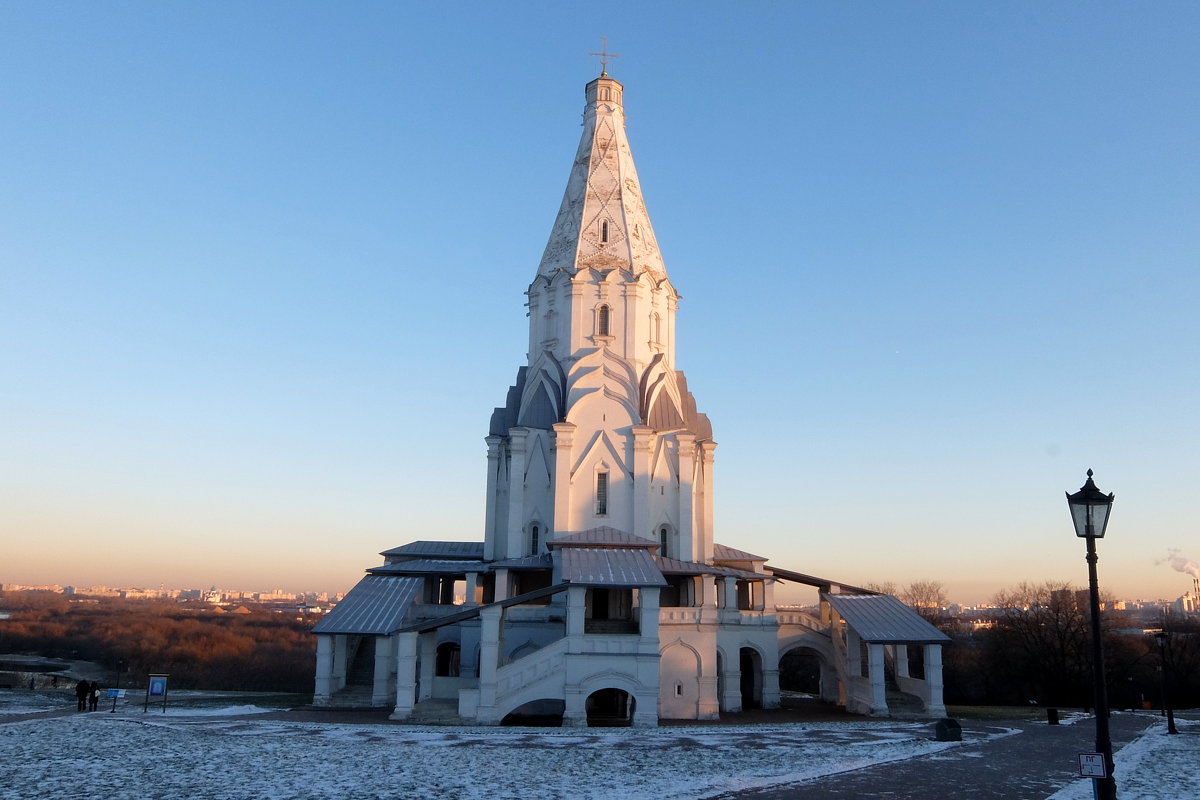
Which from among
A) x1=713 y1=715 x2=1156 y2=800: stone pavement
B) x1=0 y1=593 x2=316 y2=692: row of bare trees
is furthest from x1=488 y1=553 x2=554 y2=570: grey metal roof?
x1=0 y1=593 x2=316 y2=692: row of bare trees

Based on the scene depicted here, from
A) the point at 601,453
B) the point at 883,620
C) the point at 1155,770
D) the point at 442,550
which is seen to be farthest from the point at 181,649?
the point at 1155,770

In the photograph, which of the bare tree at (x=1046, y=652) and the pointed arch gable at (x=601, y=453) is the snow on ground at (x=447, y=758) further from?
the bare tree at (x=1046, y=652)

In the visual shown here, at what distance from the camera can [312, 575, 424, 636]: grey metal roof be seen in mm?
28312

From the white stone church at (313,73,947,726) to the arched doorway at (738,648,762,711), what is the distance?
108 mm

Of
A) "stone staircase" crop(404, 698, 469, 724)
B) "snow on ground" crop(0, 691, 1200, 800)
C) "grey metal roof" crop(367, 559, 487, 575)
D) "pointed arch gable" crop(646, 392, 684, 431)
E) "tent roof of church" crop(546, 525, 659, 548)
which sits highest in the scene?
"pointed arch gable" crop(646, 392, 684, 431)

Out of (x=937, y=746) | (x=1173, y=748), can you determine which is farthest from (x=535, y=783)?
(x=1173, y=748)

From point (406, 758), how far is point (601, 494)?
18.1 m

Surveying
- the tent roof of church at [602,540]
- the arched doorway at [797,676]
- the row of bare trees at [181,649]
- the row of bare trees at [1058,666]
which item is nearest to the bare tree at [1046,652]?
the row of bare trees at [1058,666]

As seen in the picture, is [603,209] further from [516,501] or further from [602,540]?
[602,540]

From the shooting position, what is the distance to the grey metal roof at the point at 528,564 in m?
30.4

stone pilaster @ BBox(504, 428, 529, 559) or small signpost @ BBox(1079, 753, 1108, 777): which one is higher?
stone pilaster @ BBox(504, 428, 529, 559)

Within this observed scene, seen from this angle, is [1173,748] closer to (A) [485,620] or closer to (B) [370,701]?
(A) [485,620]

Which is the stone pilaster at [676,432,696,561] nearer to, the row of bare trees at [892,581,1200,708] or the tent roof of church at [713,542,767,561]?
the tent roof of church at [713,542,767,561]

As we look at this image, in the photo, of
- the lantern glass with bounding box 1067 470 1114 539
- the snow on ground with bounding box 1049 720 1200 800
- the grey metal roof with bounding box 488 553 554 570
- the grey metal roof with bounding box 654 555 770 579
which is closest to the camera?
the lantern glass with bounding box 1067 470 1114 539
